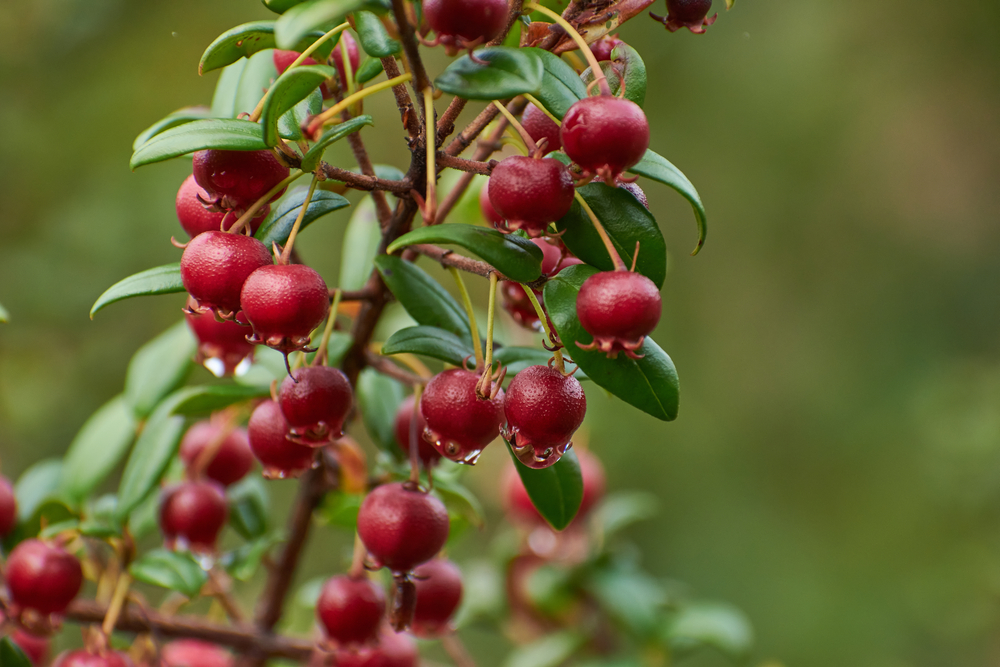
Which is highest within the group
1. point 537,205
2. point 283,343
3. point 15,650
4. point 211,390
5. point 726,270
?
point 537,205

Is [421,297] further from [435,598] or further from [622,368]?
[435,598]

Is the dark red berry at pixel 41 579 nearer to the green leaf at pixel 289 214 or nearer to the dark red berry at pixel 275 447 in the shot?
the dark red berry at pixel 275 447

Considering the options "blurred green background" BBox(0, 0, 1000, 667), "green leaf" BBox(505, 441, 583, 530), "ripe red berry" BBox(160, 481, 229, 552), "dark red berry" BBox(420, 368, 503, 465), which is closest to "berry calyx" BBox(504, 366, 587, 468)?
"dark red berry" BBox(420, 368, 503, 465)

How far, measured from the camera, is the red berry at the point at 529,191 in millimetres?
558

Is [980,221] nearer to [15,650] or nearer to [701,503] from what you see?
[701,503]

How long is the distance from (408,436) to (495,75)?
461 mm

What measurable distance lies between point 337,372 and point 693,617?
2.76 feet

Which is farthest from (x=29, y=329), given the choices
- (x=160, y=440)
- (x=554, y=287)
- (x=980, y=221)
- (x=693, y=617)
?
(x=980, y=221)

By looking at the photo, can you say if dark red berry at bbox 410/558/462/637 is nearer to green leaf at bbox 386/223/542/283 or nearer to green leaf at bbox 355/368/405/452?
green leaf at bbox 355/368/405/452

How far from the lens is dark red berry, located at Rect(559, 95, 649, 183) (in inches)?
20.7

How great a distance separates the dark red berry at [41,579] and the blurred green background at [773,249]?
1591 millimetres

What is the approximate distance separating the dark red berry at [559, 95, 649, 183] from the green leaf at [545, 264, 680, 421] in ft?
0.33

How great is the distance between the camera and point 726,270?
10.6 ft

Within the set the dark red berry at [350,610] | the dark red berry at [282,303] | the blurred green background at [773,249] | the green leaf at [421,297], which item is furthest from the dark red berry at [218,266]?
the blurred green background at [773,249]
